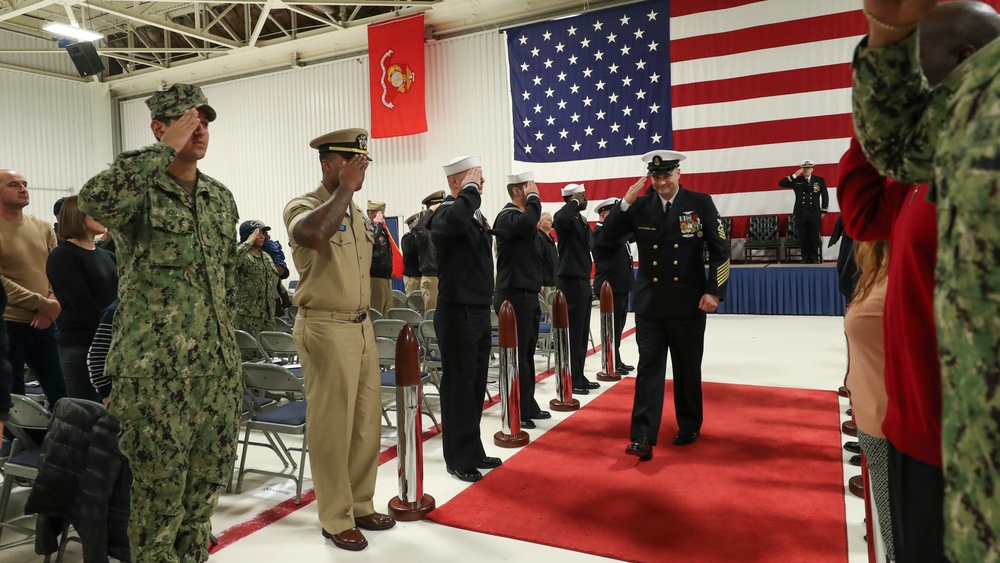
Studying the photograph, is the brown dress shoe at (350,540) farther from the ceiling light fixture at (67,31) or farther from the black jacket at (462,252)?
the ceiling light fixture at (67,31)

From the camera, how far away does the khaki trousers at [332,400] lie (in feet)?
8.98

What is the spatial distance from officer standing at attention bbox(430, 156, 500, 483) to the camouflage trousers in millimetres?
1529

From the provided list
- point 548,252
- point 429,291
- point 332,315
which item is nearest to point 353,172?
point 332,315

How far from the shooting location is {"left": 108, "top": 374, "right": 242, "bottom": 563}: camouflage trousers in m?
2.05

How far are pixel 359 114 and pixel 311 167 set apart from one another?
1.81m

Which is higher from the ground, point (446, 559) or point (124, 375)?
point (124, 375)

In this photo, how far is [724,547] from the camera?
2672 mm

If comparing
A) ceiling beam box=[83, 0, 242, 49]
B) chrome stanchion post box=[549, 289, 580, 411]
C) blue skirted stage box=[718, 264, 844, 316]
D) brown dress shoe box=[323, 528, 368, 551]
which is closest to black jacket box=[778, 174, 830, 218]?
blue skirted stage box=[718, 264, 844, 316]

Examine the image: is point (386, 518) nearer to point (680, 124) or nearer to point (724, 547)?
point (724, 547)

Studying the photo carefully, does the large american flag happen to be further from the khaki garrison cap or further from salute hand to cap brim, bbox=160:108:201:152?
salute hand to cap brim, bbox=160:108:201:152

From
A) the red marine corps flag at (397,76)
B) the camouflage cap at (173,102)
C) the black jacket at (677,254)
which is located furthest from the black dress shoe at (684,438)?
the red marine corps flag at (397,76)

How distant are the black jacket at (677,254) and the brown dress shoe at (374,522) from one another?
1.92 meters

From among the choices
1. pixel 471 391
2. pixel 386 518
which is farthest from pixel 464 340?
pixel 386 518

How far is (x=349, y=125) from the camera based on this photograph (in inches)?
571
